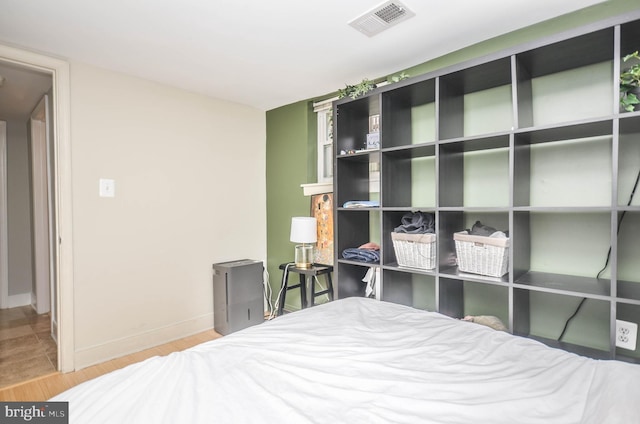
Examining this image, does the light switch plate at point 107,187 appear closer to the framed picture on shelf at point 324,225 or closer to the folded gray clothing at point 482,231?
the framed picture on shelf at point 324,225

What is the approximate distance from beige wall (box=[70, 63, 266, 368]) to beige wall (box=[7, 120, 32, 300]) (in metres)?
2.43

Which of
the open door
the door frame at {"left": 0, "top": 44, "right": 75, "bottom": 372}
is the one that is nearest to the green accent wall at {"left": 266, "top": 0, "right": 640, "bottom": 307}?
the door frame at {"left": 0, "top": 44, "right": 75, "bottom": 372}

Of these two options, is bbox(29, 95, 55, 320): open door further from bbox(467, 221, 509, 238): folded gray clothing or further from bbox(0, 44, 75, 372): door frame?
bbox(467, 221, 509, 238): folded gray clothing

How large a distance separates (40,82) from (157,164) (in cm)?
120

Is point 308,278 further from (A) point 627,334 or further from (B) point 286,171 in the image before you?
(A) point 627,334

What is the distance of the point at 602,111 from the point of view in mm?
1692

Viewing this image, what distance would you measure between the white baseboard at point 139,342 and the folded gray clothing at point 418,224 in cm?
212

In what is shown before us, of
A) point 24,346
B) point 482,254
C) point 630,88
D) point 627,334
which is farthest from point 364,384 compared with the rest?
point 24,346

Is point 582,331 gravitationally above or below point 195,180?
below

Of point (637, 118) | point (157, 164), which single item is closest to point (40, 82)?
point (157, 164)

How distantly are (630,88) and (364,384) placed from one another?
5.53 feet

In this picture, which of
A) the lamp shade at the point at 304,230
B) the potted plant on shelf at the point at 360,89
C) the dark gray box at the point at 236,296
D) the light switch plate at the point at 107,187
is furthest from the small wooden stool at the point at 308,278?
the light switch plate at the point at 107,187

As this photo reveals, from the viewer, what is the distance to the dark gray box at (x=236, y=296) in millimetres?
2996

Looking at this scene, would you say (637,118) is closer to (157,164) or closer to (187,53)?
(187,53)
